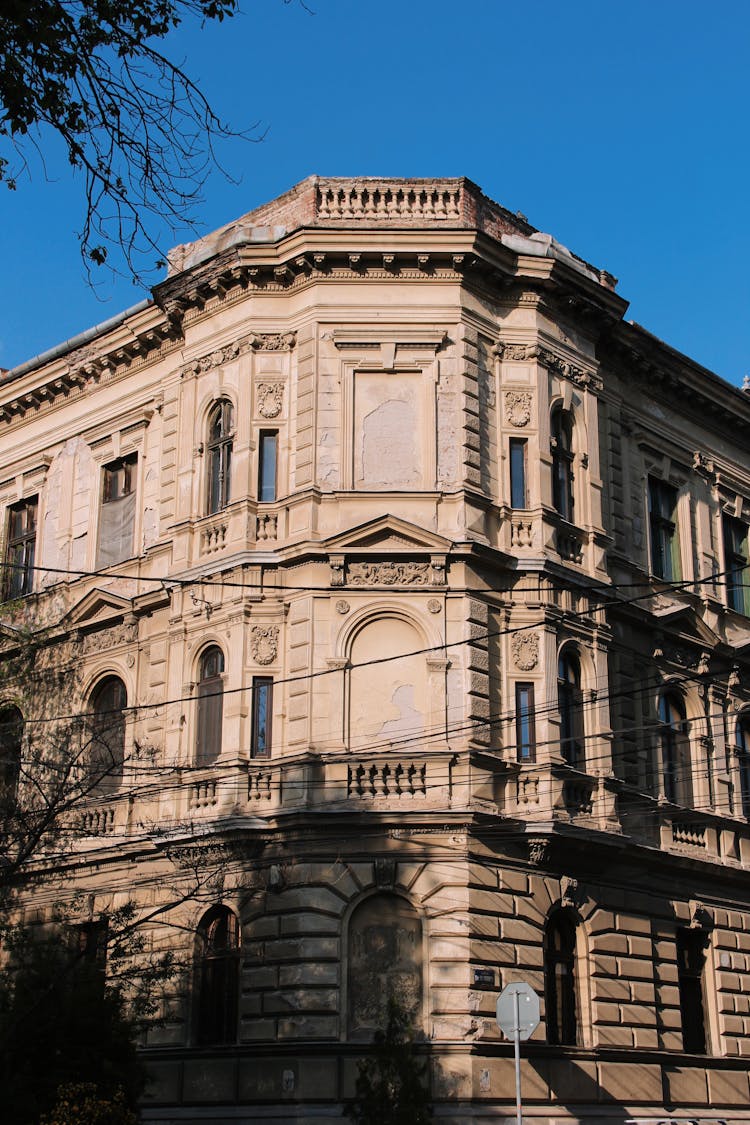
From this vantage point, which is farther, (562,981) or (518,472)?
(518,472)

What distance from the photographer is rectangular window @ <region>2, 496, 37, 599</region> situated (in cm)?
3331

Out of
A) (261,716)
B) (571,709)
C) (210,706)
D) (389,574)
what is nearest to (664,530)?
(571,709)

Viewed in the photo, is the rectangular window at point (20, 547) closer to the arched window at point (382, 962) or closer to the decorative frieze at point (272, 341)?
the decorative frieze at point (272, 341)

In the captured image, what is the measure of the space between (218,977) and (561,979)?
571cm

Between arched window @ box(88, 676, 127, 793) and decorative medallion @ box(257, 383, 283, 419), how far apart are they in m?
6.10

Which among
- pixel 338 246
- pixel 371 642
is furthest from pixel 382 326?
pixel 371 642

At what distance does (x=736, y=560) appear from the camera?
3488 centimetres

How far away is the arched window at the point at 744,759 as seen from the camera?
31.7 metres

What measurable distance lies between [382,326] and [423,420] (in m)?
1.94

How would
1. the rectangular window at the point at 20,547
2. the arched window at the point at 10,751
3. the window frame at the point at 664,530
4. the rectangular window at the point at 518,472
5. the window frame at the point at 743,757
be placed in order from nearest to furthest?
the rectangular window at the point at 518,472 < the arched window at the point at 10,751 < the window frame at the point at 743,757 < the window frame at the point at 664,530 < the rectangular window at the point at 20,547

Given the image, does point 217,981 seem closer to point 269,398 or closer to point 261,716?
point 261,716

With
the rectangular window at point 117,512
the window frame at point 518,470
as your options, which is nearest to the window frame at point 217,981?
the rectangular window at point 117,512

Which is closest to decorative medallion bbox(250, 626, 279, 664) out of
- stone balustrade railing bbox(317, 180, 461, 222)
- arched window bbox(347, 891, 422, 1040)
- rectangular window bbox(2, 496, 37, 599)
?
arched window bbox(347, 891, 422, 1040)

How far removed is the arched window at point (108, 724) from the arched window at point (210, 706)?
185 cm
